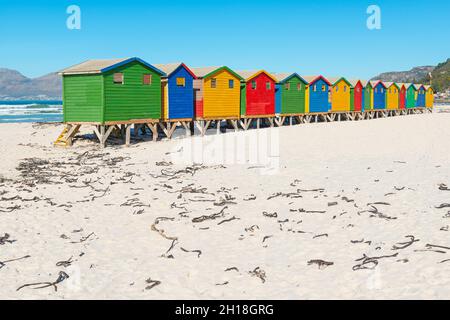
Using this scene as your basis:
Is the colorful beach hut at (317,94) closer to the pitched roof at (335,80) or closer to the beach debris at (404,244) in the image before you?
the pitched roof at (335,80)

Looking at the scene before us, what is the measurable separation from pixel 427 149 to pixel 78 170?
11871 millimetres

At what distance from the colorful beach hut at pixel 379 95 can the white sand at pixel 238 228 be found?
31517 millimetres

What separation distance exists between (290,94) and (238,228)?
89.2ft

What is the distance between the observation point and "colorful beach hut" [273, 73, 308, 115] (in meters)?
34.1

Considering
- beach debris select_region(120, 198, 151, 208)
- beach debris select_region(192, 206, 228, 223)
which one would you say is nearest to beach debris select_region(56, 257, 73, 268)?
beach debris select_region(192, 206, 228, 223)

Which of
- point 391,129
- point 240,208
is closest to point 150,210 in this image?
point 240,208

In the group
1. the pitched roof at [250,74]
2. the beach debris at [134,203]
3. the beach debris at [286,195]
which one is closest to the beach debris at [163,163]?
the beach debris at [134,203]

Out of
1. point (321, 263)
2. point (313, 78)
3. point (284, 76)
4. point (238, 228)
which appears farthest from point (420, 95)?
point (321, 263)

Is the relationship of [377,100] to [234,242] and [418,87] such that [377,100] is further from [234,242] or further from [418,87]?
[234,242]

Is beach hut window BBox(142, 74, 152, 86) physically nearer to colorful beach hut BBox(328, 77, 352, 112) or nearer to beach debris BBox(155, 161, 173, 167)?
beach debris BBox(155, 161, 173, 167)

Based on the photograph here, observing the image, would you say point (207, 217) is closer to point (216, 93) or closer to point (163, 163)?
point (163, 163)

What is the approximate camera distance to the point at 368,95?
45.9 meters
